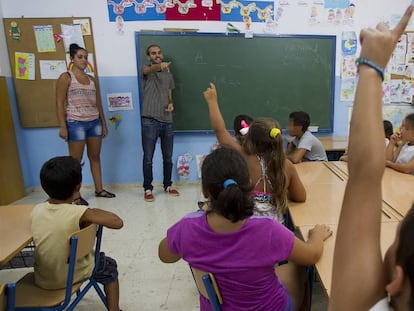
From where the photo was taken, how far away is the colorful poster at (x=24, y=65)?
386 centimetres

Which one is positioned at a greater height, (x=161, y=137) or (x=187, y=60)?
(x=187, y=60)

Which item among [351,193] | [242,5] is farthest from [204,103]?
[351,193]

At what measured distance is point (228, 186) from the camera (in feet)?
3.44

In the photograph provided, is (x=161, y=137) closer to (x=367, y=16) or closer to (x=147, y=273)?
(x=147, y=273)

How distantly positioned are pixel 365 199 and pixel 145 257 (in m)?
2.32

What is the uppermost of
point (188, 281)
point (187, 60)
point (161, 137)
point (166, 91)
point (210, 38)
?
point (210, 38)

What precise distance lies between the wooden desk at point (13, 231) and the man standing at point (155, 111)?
208 cm

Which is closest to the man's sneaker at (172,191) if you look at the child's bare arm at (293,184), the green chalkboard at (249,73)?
the green chalkboard at (249,73)

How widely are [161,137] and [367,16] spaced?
2973mm

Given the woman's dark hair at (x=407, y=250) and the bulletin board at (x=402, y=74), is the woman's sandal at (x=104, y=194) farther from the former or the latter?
the woman's dark hair at (x=407, y=250)

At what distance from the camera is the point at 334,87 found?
4.17 meters

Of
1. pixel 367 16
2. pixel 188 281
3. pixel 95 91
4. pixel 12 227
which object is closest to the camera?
pixel 12 227

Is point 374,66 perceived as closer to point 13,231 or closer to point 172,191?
point 13,231

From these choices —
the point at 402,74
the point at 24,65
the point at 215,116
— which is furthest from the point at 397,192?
the point at 24,65
